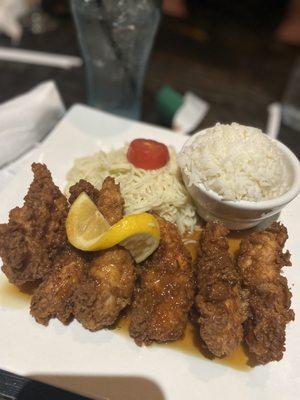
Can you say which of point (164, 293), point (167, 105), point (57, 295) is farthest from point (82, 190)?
point (167, 105)

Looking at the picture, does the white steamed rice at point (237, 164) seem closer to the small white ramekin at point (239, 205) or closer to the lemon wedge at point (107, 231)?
the small white ramekin at point (239, 205)

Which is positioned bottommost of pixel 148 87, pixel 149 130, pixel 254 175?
pixel 148 87

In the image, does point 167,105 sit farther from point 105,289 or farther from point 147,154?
point 105,289

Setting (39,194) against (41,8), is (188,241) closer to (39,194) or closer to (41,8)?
(39,194)

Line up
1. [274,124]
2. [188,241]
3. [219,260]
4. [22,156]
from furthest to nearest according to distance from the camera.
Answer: [274,124], [22,156], [188,241], [219,260]

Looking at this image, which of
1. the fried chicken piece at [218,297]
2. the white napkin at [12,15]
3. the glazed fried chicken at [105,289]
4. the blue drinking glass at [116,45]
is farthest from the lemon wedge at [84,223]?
the white napkin at [12,15]

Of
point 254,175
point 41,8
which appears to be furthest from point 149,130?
point 41,8

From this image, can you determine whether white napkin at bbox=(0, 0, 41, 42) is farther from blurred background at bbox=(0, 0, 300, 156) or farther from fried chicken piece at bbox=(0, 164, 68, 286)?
fried chicken piece at bbox=(0, 164, 68, 286)

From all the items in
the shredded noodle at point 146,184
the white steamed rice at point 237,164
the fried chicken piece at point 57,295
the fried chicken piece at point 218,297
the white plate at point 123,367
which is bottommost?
the white plate at point 123,367
